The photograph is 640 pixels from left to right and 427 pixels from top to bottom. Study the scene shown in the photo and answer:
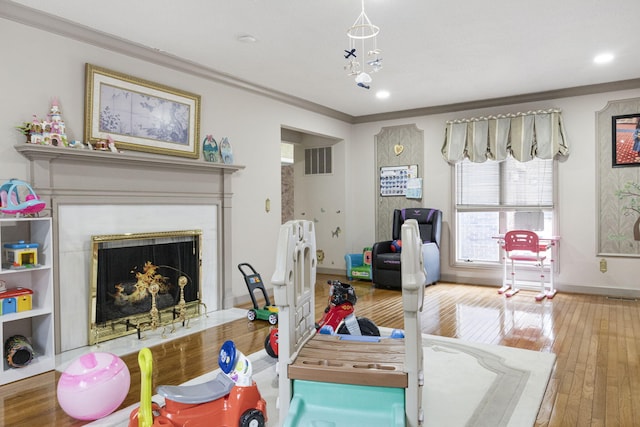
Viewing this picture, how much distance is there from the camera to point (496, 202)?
6.21 metres

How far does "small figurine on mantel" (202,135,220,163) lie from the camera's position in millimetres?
4684

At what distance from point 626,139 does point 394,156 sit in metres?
3.05

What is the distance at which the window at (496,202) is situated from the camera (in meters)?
5.89

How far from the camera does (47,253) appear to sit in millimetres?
3143

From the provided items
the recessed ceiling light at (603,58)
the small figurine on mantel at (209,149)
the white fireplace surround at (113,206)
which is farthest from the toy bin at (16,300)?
the recessed ceiling light at (603,58)

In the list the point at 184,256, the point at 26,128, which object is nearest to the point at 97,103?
the point at 26,128

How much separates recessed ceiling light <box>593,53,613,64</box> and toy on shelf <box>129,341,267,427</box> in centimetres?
449

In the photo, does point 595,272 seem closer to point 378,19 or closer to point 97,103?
point 378,19

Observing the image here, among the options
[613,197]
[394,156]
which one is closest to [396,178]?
[394,156]

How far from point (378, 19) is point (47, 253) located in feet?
9.99

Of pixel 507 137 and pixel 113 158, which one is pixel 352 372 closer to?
pixel 113 158

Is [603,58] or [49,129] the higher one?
[603,58]

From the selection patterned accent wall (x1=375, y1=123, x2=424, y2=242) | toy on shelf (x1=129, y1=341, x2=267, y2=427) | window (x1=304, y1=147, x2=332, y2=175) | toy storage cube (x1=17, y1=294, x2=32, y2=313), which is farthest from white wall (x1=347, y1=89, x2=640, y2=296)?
toy storage cube (x1=17, y1=294, x2=32, y2=313)

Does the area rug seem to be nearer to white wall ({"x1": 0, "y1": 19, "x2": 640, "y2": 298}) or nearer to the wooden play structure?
the wooden play structure
